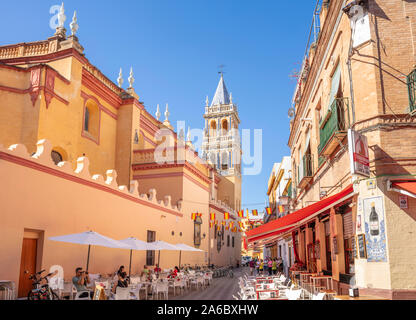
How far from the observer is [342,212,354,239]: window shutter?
10.0 m

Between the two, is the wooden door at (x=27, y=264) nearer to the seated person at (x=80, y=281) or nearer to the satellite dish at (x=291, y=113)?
the seated person at (x=80, y=281)

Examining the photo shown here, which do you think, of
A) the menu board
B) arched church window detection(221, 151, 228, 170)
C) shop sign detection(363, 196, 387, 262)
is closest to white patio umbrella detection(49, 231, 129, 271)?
the menu board

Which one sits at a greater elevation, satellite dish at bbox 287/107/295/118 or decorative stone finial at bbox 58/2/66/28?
decorative stone finial at bbox 58/2/66/28

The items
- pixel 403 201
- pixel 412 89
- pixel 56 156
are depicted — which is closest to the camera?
pixel 403 201

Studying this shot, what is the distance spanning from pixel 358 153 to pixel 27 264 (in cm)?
932

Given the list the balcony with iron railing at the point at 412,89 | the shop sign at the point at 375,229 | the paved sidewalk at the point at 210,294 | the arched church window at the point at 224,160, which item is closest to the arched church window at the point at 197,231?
the paved sidewalk at the point at 210,294

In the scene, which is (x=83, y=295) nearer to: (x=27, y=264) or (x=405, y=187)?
(x=27, y=264)

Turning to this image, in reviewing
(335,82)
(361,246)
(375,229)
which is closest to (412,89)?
(335,82)

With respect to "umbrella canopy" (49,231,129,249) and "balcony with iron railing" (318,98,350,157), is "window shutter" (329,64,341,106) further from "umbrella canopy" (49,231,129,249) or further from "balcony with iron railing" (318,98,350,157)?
"umbrella canopy" (49,231,129,249)

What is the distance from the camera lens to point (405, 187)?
7664 millimetres

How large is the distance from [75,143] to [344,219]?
12.9 meters

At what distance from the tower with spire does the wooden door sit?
45.9 meters

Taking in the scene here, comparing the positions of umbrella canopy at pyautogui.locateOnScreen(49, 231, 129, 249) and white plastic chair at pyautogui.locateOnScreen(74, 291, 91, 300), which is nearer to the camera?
white plastic chair at pyautogui.locateOnScreen(74, 291, 91, 300)
